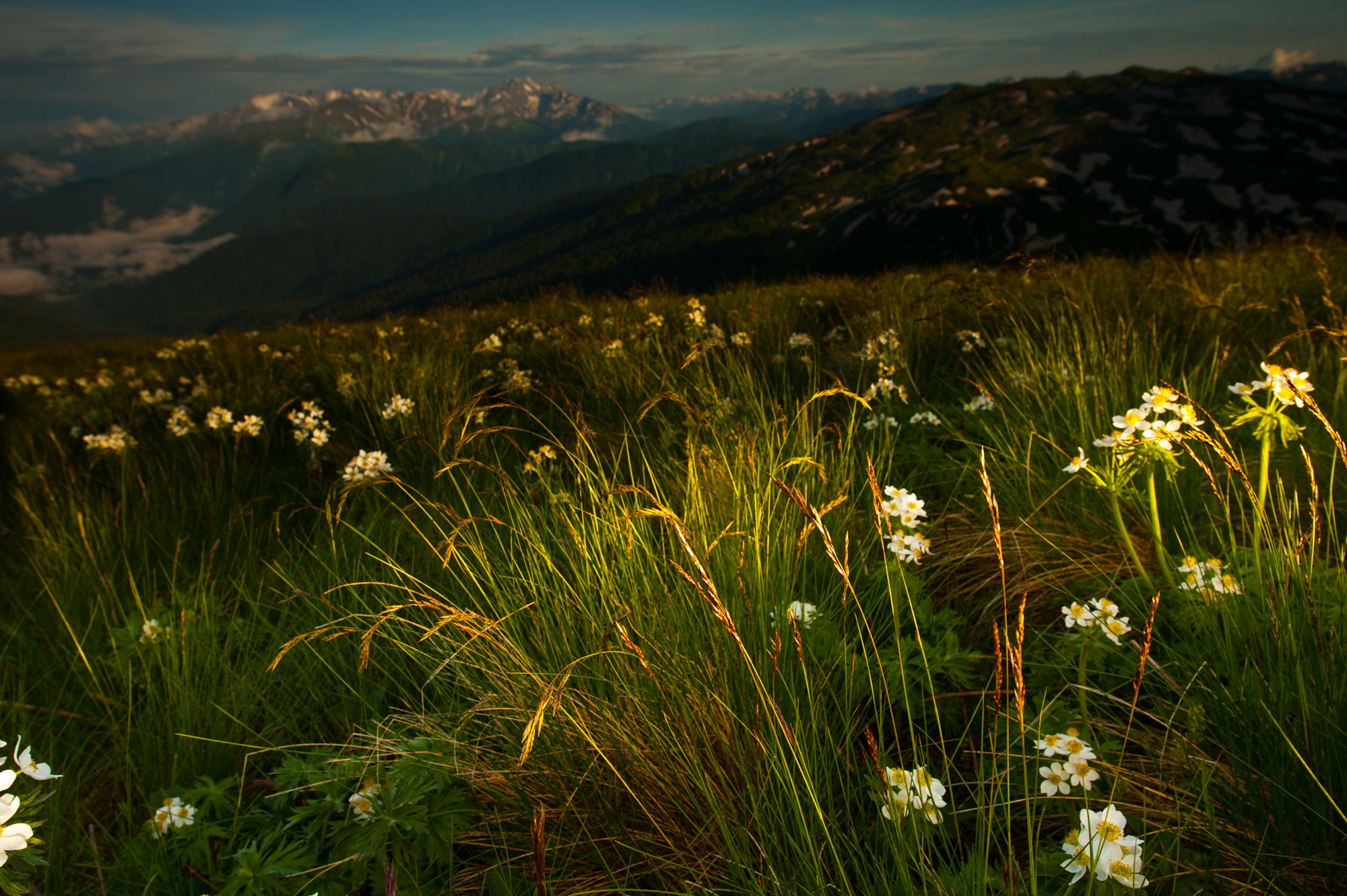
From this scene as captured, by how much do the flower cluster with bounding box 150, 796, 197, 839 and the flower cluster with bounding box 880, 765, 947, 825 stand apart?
1.78 metres

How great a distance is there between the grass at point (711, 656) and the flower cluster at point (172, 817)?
3 cm

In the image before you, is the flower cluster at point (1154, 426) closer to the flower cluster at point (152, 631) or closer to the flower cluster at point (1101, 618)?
A: the flower cluster at point (1101, 618)

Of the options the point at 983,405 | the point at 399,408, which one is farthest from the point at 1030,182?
the point at 399,408

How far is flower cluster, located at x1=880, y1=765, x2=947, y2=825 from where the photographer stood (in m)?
1.14

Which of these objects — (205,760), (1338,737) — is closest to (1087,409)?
(1338,737)

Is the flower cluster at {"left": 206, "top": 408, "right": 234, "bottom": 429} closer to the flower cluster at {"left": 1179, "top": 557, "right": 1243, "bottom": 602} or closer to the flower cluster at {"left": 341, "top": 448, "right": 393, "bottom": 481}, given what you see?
the flower cluster at {"left": 341, "top": 448, "right": 393, "bottom": 481}

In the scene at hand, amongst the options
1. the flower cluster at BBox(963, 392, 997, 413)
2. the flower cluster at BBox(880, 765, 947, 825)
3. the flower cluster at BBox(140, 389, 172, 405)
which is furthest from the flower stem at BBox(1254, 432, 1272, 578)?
the flower cluster at BBox(140, 389, 172, 405)

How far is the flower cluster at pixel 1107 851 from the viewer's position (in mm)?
1020

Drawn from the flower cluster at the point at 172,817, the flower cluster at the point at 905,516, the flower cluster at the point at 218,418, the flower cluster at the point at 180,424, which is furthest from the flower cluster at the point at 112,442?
the flower cluster at the point at 905,516

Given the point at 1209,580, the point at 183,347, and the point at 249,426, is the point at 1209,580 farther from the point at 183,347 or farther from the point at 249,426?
the point at 183,347

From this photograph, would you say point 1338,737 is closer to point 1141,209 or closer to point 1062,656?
point 1062,656

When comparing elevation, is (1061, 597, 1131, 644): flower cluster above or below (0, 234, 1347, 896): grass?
above

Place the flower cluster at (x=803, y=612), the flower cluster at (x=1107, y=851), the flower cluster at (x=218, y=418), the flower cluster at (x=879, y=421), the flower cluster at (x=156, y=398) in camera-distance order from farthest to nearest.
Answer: the flower cluster at (x=156, y=398)
the flower cluster at (x=218, y=418)
the flower cluster at (x=879, y=421)
the flower cluster at (x=803, y=612)
the flower cluster at (x=1107, y=851)

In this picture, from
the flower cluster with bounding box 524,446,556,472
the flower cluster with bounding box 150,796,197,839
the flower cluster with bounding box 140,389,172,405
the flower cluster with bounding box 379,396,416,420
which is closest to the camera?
the flower cluster with bounding box 150,796,197,839
